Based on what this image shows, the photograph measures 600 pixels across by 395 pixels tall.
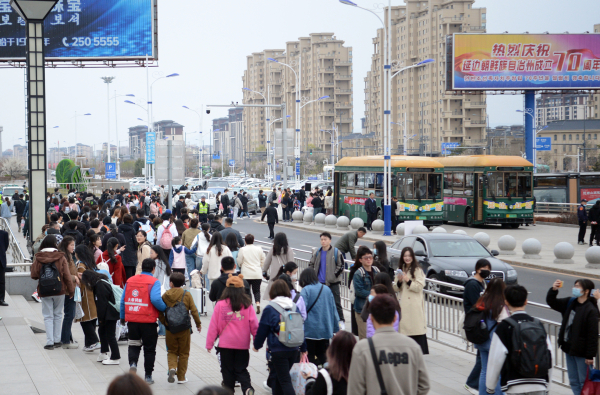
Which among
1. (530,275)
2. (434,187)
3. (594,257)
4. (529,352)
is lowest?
(530,275)

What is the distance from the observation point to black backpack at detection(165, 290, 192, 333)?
8.16m

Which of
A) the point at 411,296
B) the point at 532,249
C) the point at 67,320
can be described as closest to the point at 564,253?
the point at 532,249

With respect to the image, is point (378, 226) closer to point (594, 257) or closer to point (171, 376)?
point (594, 257)

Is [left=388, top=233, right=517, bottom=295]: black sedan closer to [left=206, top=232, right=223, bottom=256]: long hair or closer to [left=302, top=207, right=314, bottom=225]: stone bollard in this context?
[left=206, top=232, right=223, bottom=256]: long hair

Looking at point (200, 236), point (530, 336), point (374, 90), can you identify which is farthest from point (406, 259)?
point (374, 90)

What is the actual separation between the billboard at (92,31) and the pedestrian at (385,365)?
37930 mm

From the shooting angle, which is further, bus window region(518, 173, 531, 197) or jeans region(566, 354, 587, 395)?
bus window region(518, 173, 531, 197)

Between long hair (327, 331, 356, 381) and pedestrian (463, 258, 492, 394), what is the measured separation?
336 cm

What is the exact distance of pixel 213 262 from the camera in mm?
12273

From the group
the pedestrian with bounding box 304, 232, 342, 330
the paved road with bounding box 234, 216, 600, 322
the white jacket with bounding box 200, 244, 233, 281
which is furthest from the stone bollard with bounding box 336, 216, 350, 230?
the pedestrian with bounding box 304, 232, 342, 330

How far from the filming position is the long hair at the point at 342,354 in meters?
5.02

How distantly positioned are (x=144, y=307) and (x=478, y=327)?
378 centimetres

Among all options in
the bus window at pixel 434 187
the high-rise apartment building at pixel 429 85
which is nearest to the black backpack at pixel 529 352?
the bus window at pixel 434 187

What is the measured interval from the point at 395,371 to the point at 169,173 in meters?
16.3
